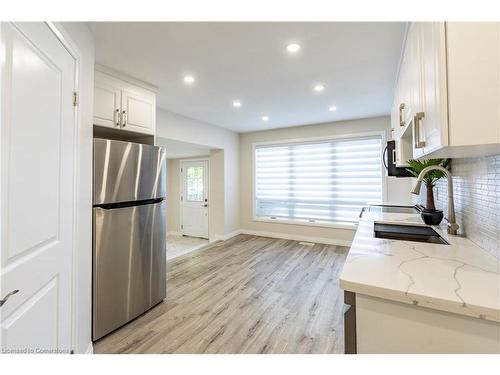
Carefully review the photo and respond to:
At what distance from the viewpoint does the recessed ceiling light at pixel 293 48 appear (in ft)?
6.17

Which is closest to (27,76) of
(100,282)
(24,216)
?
(24,216)

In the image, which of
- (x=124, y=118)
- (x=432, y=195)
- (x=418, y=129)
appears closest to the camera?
(x=418, y=129)

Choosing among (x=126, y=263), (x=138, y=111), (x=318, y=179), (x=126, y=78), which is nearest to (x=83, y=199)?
(x=126, y=263)

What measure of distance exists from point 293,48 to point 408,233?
5.93 ft

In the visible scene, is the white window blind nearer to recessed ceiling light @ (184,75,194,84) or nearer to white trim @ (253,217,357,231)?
white trim @ (253,217,357,231)

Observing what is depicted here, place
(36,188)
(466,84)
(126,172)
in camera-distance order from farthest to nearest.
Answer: (126,172) → (36,188) → (466,84)

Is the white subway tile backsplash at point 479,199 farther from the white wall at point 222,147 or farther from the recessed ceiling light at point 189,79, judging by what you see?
the white wall at point 222,147

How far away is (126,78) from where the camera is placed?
7.63 ft

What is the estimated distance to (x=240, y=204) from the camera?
558 centimetres

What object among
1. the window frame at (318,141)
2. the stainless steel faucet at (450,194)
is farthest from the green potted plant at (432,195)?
the window frame at (318,141)

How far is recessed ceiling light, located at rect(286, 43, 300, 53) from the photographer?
1.88m


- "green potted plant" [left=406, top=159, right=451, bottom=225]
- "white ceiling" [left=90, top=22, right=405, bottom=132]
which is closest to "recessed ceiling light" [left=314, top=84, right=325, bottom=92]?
Result: "white ceiling" [left=90, top=22, right=405, bottom=132]

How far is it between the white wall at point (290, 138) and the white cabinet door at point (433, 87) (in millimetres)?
3317

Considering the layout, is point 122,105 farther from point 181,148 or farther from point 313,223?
point 313,223
